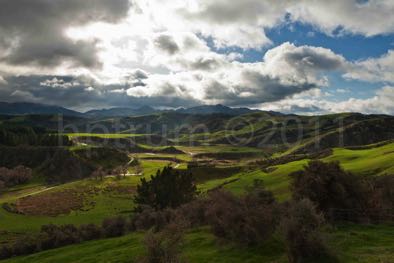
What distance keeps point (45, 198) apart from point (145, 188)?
232 feet

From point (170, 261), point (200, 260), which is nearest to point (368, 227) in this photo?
point (200, 260)

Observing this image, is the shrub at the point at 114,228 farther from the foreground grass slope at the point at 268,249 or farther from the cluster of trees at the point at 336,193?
the cluster of trees at the point at 336,193

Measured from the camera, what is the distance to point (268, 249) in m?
32.4

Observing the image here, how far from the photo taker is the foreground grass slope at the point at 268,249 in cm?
2725

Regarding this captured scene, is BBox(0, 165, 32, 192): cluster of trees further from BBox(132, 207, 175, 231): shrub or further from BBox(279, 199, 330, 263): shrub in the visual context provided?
BBox(279, 199, 330, 263): shrub

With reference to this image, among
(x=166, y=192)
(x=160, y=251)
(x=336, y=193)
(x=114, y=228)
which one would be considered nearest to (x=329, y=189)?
(x=336, y=193)

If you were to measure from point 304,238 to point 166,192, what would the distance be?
56.7 metres

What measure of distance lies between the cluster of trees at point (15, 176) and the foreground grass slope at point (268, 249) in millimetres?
146287

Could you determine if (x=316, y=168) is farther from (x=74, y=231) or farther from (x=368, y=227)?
(x=74, y=231)

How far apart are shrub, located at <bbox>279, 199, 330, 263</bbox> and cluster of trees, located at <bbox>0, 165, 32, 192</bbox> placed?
564ft

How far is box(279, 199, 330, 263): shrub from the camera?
1048 inches

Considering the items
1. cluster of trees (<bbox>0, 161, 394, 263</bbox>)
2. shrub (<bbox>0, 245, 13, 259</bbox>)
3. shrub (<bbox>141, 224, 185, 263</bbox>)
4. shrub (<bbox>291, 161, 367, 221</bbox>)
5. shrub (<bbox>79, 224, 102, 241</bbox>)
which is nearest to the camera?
shrub (<bbox>141, 224, 185, 263</bbox>)

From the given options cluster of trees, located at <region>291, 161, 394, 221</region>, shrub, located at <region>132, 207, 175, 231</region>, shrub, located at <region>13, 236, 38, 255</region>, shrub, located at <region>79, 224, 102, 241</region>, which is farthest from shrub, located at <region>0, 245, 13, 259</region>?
cluster of trees, located at <region>291, 161, 394, 221</region>

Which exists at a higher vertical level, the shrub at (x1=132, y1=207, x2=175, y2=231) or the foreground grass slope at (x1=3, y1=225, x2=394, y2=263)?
the foreground grass slope at (x1=3, y1=225, x2=394, y2=263)
